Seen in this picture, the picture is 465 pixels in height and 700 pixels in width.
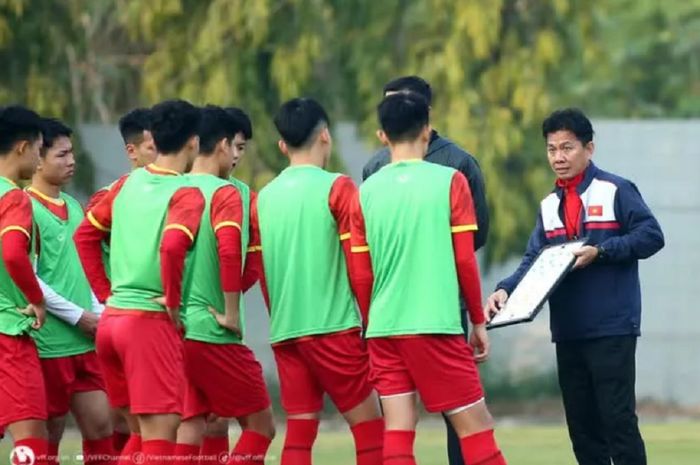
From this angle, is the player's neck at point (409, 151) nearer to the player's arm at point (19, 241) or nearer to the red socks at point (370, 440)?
the red socks at point (370, 440)

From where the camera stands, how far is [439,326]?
8992 mm

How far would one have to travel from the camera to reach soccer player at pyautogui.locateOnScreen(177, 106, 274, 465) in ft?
31.2

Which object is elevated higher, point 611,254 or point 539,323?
point 611,254

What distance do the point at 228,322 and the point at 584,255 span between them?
180 centimetres

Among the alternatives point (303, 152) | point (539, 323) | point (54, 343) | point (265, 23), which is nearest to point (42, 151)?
point (54, 343)

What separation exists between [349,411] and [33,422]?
158 centimetres

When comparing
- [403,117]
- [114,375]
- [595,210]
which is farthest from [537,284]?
[114,375]

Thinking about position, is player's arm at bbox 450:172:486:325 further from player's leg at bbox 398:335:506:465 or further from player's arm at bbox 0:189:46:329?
player's arm at bbox 0:189:46:329

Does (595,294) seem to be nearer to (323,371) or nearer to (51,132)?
(323,371)

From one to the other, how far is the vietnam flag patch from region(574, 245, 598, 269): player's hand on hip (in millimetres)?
318

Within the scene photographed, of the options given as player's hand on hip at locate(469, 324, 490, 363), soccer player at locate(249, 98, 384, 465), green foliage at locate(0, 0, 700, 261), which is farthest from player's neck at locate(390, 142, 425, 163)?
green foliage at locate(0, 0, 700, 261)

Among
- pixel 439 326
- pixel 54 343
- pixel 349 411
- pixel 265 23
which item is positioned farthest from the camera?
pixel 265 23

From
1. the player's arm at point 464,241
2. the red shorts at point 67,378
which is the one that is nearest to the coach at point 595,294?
the player's arm at point 464,241

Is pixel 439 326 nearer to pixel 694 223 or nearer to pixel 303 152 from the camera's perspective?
pixel 303 152
